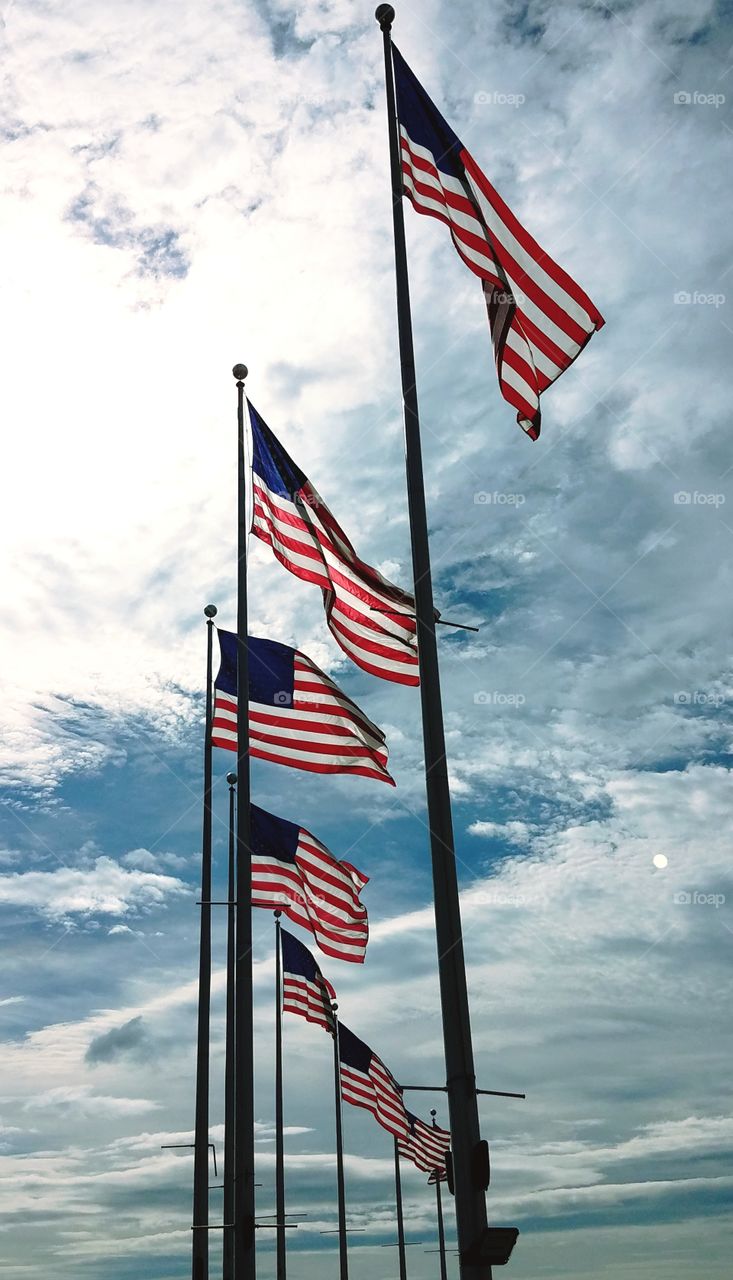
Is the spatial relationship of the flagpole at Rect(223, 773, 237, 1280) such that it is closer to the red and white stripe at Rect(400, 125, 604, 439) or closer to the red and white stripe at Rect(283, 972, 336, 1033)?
the red and white stripe at Rect(283, 972, 336, 1033)

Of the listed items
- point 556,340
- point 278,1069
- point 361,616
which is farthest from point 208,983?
point 556,340

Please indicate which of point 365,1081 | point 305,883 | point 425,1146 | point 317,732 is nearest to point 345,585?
point 317,732

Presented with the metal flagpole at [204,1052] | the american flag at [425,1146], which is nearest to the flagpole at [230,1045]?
the metal flagpole at [204,1052]

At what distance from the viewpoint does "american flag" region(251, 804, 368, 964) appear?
2044 cm

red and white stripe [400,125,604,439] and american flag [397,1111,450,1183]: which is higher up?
red and white stripe [400,125,604,439]

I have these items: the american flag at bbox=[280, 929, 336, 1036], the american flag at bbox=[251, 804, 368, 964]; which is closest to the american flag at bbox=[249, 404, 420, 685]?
the american flag at bbox=[251, 804, 368, 964]

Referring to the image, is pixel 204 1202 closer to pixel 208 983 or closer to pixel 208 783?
pixel 208 983

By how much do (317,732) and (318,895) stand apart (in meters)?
4.67

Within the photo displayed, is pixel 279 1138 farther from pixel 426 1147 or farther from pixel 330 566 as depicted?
pixel 330 566

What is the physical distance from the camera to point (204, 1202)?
2119 centimetres

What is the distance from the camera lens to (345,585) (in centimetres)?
1489

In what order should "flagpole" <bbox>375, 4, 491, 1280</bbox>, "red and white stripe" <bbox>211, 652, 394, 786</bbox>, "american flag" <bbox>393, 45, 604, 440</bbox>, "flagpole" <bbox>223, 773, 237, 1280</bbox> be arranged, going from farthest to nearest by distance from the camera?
"flagpole" <bbox>223, 773, 237, 1280</bbox> < "red and white stripe" <bbox>211, 652, 394, 786</bbox> < "american flag" <bbox>393, 45, 604, 440</bbox> < "flagpole" <bbox>375, 4, 491, 1280</bbox>

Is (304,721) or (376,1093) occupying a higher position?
(304,721)

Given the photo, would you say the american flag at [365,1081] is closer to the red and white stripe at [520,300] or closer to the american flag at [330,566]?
the american flag at [330,566]
